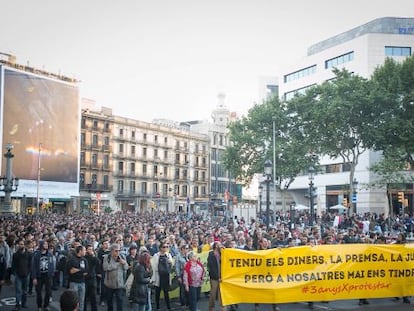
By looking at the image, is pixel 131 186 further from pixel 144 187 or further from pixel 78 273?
pixel 78 273

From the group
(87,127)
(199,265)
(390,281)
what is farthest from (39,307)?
(87,127)

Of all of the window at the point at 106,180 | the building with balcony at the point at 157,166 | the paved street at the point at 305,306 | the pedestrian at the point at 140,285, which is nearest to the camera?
the pedestrian at the point at 140,285

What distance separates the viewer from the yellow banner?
11633mm

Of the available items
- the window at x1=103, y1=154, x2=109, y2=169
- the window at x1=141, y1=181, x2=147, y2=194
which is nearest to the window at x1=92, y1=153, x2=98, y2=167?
the window at x1=103, y1=154, x2=109, y2=169

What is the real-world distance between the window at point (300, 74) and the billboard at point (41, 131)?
2901 cm

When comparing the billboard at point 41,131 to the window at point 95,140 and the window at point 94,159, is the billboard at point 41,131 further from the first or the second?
the window at point 94,159

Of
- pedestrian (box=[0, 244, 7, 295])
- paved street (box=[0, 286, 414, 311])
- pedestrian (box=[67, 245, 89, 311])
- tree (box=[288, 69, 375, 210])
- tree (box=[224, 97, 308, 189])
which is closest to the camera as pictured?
pedestrian (box=[67, 245, 89, 311])

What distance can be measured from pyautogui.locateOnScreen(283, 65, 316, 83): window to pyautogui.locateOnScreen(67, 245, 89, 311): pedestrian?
58425 millimetres

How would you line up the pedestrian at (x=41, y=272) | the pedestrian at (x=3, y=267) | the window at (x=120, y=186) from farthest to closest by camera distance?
1. the window at (x=120, y=186)
2. the pedestrian at (x=3, y=267)
3. the pedestrian at (x=41, y=272)

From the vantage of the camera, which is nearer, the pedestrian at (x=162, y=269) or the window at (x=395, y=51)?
the pedestrian at (x=162, y=269)

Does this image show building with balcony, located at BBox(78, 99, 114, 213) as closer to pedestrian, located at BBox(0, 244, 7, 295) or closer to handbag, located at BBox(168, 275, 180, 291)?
pedestrian, located at BBox(0, 244, 7, 295)

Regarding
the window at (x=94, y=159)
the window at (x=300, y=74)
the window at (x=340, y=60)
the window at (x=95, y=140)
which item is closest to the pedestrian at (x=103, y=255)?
the window at (x=340, y=60)

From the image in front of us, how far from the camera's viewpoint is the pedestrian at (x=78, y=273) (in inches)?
436

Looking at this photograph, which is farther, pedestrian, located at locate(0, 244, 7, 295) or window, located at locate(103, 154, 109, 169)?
window, located at locate(103, 154, 109, 169)
